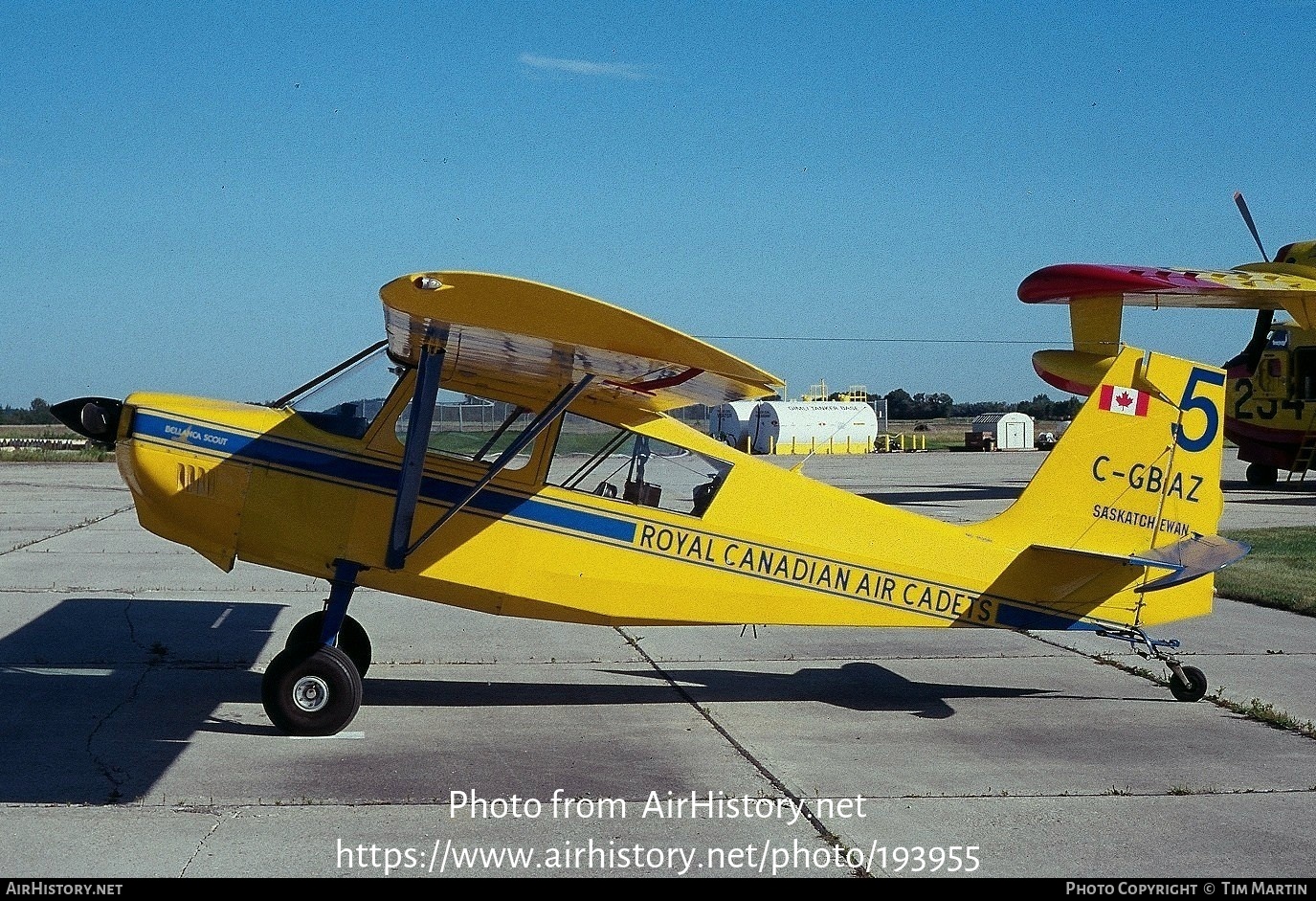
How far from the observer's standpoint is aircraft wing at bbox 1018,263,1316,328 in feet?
49.6

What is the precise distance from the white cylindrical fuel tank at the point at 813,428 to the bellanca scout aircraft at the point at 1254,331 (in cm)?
3114

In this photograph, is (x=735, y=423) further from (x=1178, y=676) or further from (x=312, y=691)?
(x=312, y=691)

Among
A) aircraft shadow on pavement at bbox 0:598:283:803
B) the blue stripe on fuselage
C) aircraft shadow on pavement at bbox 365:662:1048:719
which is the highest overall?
the blue stripe on fuselage

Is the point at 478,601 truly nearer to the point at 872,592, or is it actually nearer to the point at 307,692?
the point at 307,692

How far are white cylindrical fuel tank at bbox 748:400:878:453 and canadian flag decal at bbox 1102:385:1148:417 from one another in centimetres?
4998

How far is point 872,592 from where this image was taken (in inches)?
312

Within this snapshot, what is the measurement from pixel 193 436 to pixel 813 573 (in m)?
3.85

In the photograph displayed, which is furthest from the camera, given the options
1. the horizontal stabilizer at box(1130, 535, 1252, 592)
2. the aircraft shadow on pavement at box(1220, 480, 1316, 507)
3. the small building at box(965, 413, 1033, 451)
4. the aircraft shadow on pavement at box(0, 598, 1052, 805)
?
the small building at box(965, 413, 1033, 451)

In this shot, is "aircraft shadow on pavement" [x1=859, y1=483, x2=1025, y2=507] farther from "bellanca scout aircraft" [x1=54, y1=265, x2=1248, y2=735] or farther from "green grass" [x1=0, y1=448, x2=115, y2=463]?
"green grass" [x1=0, y1=448, x2=115, y2=463]

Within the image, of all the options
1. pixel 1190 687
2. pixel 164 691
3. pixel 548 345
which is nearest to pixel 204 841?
pixel 548 345

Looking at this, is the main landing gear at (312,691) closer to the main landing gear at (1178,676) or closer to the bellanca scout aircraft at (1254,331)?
the main landing gear at (1178,676)

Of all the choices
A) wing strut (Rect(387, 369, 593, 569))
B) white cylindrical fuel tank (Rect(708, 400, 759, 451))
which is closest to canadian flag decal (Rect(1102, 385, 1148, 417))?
wing strut (Rect(387, 369, 593, 569))

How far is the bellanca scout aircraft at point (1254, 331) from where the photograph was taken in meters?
15.4

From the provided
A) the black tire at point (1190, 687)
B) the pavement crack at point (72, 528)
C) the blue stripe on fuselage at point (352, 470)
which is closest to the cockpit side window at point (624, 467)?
the blue stripe on fuselage at point (352, 470)
